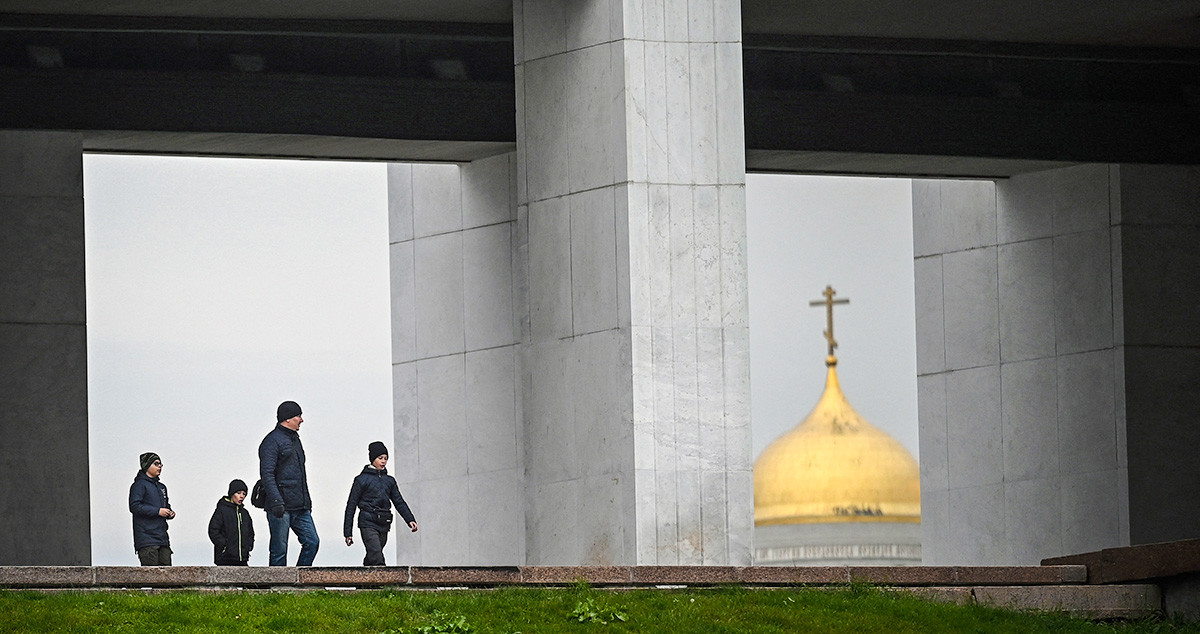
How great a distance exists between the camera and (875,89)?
29.5m

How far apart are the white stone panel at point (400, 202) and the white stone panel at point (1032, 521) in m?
8.66

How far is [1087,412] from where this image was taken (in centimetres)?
2994

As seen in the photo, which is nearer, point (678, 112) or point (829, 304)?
point (678, 112)

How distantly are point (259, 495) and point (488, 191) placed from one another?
28.4 feet

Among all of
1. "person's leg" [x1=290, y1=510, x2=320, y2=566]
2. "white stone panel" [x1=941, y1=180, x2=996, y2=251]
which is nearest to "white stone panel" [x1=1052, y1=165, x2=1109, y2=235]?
"white stone panel" [x1=941, y1=180, x2=996, y2=251]

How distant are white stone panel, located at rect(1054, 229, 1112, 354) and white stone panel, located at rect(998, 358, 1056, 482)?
0.53m

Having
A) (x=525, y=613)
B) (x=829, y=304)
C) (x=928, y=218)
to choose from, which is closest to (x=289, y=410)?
(x=525, y=613)

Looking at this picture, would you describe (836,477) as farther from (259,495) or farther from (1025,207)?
(259,495)

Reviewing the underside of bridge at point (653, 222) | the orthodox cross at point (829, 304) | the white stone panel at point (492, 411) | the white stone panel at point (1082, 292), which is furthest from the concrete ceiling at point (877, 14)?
the orthodox cross at point (829, 304)

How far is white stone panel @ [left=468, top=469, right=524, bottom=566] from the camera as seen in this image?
29328mm

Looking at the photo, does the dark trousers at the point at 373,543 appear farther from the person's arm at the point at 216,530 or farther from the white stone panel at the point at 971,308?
the white stone panel at the point at 971,308

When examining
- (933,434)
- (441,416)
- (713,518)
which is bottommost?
(713,518)

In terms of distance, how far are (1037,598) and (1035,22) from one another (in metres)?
10.5

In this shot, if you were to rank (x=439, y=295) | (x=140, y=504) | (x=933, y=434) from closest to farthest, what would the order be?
(x=140, y=504), (x=439, y=295), (x=933, y=434)
